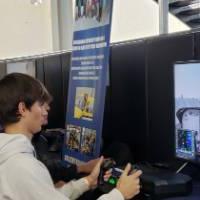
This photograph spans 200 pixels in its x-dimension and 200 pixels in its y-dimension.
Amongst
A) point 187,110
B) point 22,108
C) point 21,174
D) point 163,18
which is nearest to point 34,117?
point 22,108

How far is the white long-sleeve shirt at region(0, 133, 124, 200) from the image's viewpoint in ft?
4.81

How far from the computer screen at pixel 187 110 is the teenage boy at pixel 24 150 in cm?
31

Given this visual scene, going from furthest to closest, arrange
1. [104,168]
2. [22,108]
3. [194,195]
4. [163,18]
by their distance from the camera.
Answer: [163,18] → [104,168] → [194,195] → [22,108]

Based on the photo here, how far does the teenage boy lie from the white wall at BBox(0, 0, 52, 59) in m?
4.50

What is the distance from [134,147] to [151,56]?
665mm

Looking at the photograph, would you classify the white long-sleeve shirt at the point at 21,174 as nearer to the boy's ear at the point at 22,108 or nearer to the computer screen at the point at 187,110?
the boy's ear at the point at 22,108

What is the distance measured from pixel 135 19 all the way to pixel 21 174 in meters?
4.22

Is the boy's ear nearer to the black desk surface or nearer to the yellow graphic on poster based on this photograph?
the black desk surface

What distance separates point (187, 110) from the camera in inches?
76.4

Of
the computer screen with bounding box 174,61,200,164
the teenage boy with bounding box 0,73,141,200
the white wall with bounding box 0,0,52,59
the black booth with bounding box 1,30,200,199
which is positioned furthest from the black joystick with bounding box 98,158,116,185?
the white wall with bounding box 0,0,52,59

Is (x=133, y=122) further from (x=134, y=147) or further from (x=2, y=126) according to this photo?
(x=2, y=126)

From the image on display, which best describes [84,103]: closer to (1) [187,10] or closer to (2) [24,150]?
(2) [24,150]

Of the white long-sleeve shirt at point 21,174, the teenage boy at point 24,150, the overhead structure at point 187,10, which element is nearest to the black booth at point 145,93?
the teenage boy at point 24,150

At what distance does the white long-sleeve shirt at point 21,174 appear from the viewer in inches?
57.7
